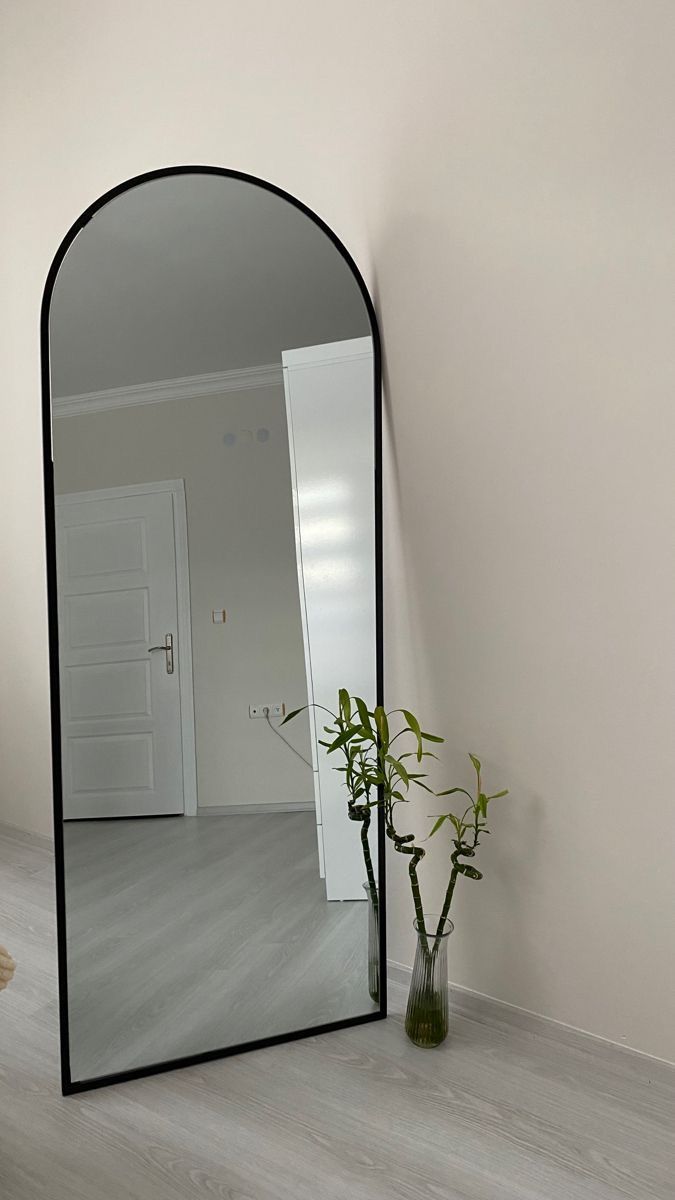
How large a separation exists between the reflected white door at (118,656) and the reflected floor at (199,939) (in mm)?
87

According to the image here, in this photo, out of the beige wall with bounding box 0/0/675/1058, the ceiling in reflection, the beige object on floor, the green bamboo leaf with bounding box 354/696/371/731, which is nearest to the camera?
the beige object on floor

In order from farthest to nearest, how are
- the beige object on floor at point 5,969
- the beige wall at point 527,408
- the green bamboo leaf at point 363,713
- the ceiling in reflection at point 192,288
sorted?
1. the green bamboo leaf at point 363,713
2. the ceiling in reflection at point 192,288
3. the beige wall at point 527,408
4. the beige object on floor at point 5,969

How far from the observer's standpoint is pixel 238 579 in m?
1.99

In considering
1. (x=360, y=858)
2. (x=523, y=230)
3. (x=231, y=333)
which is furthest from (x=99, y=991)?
(x=523, y=230)

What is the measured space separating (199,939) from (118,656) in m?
0.66

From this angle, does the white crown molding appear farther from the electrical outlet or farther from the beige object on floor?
the beige object on floor

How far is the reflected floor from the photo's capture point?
72.1 inches

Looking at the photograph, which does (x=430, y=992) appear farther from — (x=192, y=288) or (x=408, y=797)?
(x=192, y=288)

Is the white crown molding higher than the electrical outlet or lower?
higher

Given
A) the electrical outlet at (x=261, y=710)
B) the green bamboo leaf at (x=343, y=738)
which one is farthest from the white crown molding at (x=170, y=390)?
the green bamboo leaf at (x=343, y=738)

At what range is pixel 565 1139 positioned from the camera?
158cm

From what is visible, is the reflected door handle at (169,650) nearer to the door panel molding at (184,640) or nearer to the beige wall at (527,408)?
the door panel molding at (184,640)

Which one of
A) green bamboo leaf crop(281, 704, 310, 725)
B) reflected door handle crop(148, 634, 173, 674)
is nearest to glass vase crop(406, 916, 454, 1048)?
green bamboo leaf crop(281, 704, 310, 725)

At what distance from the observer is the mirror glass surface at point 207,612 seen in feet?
6.04
